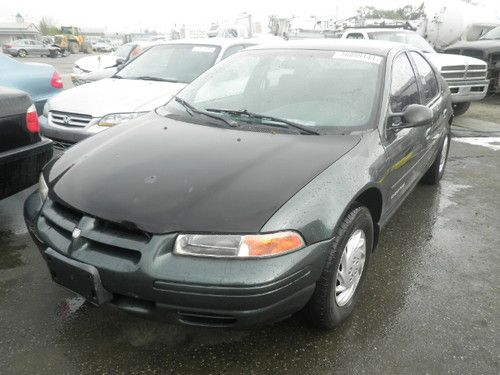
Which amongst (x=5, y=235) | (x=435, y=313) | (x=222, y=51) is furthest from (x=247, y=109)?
(x=222, y=51)

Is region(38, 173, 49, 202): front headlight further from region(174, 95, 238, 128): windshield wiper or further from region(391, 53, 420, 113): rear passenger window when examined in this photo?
region(391, 53, 420, 113): rear passenger window

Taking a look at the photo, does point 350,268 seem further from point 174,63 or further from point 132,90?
point 174,63

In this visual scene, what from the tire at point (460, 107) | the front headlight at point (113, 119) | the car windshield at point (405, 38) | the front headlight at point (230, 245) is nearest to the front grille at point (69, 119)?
the front headlight at point (113, 119)

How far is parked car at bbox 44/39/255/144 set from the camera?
4.68m

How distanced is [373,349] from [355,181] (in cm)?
88

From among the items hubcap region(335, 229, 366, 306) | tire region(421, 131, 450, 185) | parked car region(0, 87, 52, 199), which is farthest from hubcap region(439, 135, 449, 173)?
parked car region(0, 87, 52, 199)

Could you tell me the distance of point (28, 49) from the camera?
38469 mm

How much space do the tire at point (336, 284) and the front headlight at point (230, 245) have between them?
1.25 feet

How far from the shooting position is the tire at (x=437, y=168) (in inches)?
181

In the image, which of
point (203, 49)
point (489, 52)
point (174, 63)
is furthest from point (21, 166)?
point (489, 52)

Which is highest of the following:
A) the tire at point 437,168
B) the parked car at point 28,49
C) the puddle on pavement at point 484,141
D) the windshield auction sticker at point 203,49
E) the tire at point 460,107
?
the windshield auction sticker at point 203,49

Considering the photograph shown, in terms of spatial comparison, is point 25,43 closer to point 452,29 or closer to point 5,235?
point 452,29

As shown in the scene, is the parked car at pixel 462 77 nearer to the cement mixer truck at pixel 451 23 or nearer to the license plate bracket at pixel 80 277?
the cement mixer truck at pixel 451 23

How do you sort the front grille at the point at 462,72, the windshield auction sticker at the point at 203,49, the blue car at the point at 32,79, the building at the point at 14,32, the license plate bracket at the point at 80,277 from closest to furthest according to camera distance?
1. the license plate bracket at the point at 80,277
2. the blue car at the point at 32,79
3. the windshield auction sticker at the point at 203,49
4. the front grille at the point at 462,72
5. the building at the point at 14,32
